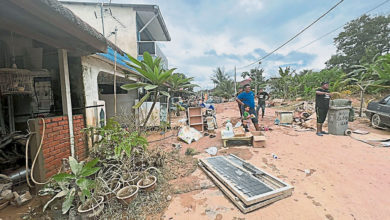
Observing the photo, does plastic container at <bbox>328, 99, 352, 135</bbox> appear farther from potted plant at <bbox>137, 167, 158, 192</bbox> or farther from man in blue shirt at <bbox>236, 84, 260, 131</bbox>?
potted plant at <bbox>137, 167, 158, 192</bbox>

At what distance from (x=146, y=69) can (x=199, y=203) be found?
2.43m

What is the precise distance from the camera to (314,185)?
253 centimetres

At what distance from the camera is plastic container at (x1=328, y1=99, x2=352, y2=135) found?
5133 mm

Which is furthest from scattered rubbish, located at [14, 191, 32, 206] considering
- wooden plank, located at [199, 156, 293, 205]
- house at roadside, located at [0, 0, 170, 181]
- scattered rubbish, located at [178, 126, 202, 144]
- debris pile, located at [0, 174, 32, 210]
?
scattered rubbish, located at [178, 126, 202, 144]

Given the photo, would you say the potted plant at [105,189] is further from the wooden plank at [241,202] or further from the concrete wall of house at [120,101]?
the concrete wall of house at [120,101]

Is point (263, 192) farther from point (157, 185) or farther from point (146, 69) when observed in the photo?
point (146, 69)

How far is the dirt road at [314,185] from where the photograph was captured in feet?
6.50

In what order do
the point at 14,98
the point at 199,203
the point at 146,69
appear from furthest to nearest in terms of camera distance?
the point at 14,98
the point at 146,69
the point at 199,203

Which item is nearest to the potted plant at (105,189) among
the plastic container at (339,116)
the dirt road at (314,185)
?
the dirt road at (314,185)

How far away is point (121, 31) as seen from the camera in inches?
329

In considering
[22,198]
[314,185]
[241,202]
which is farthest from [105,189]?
[314,185]

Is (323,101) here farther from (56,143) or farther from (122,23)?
(122,23)

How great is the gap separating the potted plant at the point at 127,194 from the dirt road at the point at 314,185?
0.50 meters

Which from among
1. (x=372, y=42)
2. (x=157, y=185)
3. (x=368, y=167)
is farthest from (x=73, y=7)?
(x=372, y=42)
